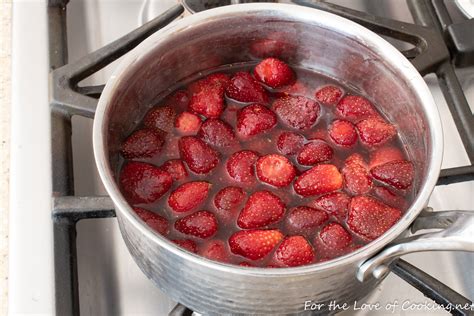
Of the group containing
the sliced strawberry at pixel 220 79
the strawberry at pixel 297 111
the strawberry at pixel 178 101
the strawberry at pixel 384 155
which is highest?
the sliced strawberry at pixel 220 79

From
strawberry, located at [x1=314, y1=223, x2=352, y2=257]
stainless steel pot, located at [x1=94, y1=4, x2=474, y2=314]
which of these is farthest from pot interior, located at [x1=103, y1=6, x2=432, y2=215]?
strawberry, located at [x1=314, y1=223, x2=352, y2=257]

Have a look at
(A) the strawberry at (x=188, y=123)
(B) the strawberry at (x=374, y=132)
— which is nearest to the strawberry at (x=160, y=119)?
(A) the strawberry at (x=188, y=123)

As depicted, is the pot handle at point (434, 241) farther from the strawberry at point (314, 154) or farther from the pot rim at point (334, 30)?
the strawberry at point (314, 154)

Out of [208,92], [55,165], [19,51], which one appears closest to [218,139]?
[208,92]

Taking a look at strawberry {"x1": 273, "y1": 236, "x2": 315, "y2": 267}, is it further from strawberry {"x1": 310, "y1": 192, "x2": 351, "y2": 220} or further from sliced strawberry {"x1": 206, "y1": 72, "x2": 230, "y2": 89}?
sliced strawberry {"x1": 206, "y1": 72, "x2": 230, "y2": 89}

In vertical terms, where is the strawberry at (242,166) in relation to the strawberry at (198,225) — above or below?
above

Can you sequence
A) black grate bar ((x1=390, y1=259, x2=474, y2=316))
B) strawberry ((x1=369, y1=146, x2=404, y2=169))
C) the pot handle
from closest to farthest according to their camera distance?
the pot handle, black grate bar ((x1=390, y1=259, x2=474, y2=316)), strawberry ((x1=369, y1=146, x2=404, y2=169))

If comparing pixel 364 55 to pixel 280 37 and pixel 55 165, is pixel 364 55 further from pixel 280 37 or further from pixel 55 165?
pixel 55 165
